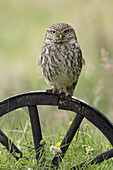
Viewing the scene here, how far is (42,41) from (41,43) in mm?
90

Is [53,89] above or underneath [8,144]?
above

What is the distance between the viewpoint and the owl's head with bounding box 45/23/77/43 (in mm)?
4188

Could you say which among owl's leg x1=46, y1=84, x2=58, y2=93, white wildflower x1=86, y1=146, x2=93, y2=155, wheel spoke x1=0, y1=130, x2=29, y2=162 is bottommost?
white wildflower x1=86, y1=146, x2=93, y2=155

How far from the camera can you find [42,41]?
7.86 m

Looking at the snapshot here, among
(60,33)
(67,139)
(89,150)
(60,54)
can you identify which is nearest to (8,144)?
(67,139)

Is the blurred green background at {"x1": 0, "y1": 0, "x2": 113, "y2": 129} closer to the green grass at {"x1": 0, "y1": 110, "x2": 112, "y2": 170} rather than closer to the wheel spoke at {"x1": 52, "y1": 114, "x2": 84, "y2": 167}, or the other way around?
the green grass at {"x1": 0, "y1": 110, "x2": 112, "y2": 170}

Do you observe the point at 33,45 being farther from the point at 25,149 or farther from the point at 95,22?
the point at 25,149

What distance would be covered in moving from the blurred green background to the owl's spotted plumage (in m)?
0.70

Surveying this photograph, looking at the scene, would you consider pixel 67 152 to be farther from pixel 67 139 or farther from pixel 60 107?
pixel 60 107

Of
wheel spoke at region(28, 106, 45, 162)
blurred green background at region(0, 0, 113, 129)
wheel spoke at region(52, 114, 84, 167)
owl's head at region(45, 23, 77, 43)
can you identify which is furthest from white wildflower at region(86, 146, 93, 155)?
blurred green background at region(0, 0, 113, 129)

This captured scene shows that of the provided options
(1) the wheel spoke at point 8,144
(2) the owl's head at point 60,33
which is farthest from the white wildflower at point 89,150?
(2) the owl's head at point 60,33

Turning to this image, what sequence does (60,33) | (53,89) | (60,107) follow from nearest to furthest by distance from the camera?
(60,107) < (60,33) < (53,89)

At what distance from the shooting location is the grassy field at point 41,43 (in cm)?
561

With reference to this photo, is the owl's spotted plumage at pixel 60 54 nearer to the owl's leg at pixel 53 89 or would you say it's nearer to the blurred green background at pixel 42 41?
the owl's leg at pixel 53 89
